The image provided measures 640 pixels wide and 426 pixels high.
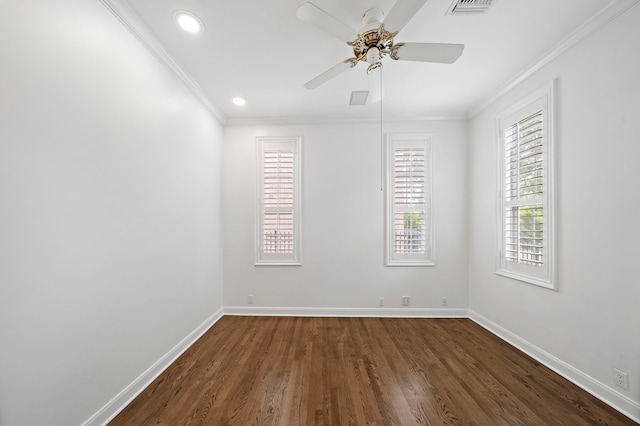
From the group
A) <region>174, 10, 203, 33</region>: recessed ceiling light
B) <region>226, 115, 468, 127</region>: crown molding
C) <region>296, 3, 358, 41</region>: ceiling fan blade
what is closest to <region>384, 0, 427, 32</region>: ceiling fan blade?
<region>296, 3, 358, 41</region>: ceiling fan blade

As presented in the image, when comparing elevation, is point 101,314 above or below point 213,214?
below

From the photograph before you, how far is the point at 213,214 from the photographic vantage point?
136 inches

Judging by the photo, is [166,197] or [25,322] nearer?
[25,322]

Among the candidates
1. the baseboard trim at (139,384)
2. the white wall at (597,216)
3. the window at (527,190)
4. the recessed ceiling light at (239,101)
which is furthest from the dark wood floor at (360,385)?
the recessed ceiling light at (239,101)

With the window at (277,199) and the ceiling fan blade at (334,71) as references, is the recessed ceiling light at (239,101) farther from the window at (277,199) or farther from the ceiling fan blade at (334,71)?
the ceiling fan blade at (334,71)

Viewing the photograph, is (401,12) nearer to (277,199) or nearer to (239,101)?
(239,101)

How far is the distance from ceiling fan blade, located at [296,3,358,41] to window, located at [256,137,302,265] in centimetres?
214

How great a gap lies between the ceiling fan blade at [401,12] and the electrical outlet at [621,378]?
274cm

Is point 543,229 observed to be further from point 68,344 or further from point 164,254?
point 68,344

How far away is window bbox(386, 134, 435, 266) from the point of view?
373 centimetres

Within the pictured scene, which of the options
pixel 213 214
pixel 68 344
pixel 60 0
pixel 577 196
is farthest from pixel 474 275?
pixel 60 0

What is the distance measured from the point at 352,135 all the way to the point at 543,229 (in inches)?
96.5

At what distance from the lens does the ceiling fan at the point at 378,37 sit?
5.14ft

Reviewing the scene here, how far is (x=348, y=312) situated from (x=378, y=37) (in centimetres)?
323
